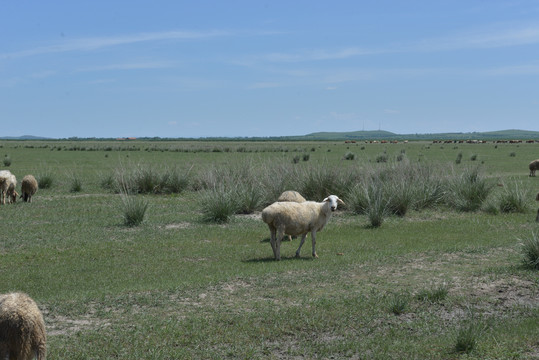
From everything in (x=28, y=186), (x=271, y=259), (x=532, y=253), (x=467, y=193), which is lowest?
(x=271, y=259)

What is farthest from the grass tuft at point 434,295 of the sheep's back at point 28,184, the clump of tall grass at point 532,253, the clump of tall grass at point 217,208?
the sheep's back at point 28,184

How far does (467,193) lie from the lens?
73.0ft

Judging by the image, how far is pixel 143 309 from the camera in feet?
31.2

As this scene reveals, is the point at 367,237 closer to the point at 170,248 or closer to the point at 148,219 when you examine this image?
the point at 170,248

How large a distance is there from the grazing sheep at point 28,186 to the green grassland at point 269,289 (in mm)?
4851

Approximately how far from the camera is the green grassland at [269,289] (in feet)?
26.1

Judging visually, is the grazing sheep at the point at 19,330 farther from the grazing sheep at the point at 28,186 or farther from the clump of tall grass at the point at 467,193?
the clump of tall grass at the point at 467,193

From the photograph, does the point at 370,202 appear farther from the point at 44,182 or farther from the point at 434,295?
the point at 44,182

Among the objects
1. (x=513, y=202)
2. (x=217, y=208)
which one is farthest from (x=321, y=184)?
(x=513, y=202)

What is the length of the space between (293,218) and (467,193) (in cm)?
1173

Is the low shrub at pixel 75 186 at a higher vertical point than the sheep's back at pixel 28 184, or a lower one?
lower

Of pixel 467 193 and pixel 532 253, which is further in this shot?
pixel 467 193

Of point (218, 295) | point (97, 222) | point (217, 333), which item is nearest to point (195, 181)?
point (97, 222)

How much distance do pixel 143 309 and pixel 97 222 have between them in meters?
9.87
